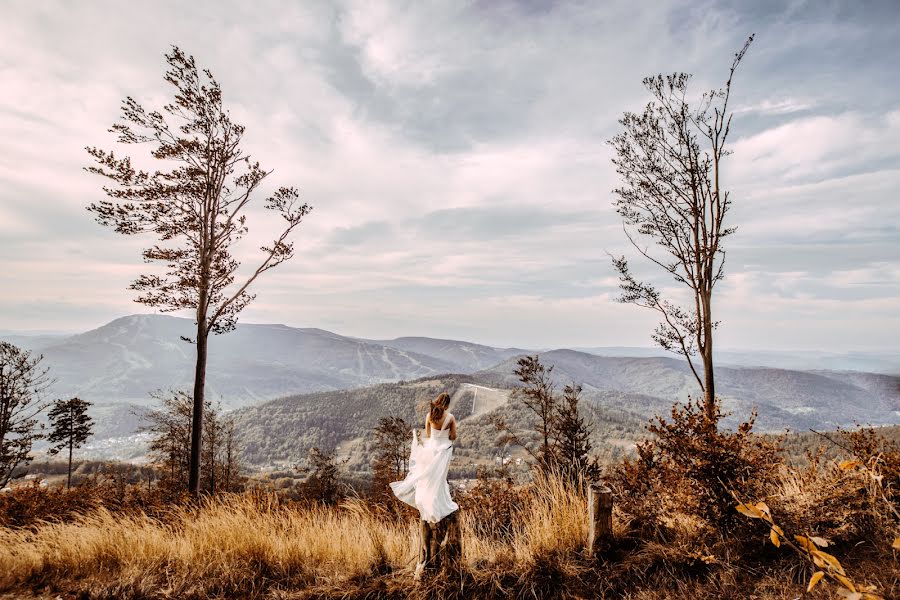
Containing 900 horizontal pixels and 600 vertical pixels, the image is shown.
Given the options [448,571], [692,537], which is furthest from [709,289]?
[448,571]

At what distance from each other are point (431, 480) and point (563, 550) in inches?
70.6

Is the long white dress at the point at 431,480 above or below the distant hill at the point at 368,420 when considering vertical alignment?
above

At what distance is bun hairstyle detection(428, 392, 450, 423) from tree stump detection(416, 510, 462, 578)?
3.62 feet

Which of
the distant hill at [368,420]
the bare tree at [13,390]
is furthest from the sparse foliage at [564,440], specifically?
the distant hill at [368,420]

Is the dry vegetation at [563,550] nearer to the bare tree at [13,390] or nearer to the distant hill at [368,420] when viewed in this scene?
the bare tree at [13,390]

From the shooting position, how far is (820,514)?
496 cm

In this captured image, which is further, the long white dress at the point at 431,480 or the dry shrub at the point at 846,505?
the long white dress at the point at 431,480

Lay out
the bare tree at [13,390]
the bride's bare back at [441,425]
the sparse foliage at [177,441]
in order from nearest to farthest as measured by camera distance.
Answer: the bride's bare back at [441,425] → the bare tree at [13,390] → the sparse foliage at [177,441]

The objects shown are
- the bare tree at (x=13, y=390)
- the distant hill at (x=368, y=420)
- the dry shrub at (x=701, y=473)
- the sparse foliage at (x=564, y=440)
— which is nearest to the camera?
the dry shrub at (x=701, y=473)

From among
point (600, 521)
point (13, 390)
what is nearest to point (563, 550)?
point (600, 521)

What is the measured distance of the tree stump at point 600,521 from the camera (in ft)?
15.9

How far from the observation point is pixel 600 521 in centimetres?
485

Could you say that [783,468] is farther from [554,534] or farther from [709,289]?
[709,289]

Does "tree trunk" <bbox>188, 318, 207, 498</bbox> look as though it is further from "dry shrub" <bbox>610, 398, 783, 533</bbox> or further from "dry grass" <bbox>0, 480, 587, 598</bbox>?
"dry shrub" <bbox>610, 398, 783, 533</bbox>
